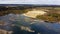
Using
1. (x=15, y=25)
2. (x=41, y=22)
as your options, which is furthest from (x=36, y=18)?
(x=15, y=25)

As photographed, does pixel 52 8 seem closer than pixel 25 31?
No

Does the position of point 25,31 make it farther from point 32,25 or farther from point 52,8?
point 52,8

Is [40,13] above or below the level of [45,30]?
above

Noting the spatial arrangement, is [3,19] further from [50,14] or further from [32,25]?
[50,14]

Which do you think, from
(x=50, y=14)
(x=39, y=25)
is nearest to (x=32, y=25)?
(x=39, y=25)

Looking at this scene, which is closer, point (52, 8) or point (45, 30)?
point (45, 30)

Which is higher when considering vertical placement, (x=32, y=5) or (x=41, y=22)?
(x=32, y=5)
